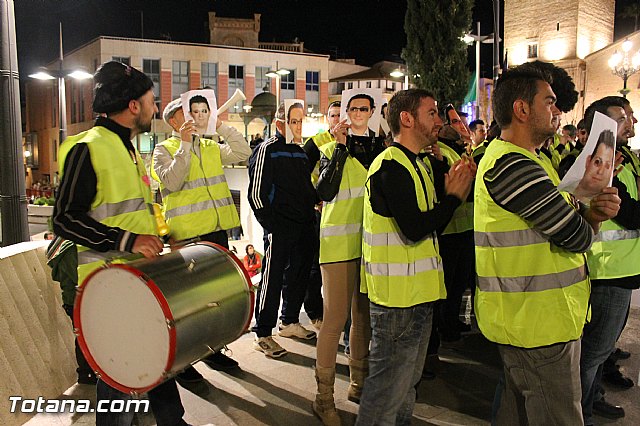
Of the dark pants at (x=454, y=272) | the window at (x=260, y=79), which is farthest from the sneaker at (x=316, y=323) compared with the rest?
the window at (x=260, y=79)

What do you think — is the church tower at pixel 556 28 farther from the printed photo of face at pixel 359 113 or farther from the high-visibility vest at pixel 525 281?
the high-visibility vest at pixel 525 281

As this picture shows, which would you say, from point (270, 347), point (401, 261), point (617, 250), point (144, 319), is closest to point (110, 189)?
point (144, 319)

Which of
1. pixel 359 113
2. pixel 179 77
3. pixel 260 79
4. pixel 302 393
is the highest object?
pixel 260 79

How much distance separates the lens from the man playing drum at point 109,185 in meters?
2.92

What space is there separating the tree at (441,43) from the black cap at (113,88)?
24.9 m

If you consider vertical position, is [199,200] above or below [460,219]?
above

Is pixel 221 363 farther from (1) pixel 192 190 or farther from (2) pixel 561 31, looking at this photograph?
(2) pixel 561 31

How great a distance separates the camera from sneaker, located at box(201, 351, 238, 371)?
496cm

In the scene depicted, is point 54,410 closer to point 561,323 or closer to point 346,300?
point 346,300

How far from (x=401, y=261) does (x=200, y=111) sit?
8.49ft

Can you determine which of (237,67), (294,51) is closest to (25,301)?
(237,67)

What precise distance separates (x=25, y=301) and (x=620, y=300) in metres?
3.98

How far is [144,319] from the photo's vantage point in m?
2.76

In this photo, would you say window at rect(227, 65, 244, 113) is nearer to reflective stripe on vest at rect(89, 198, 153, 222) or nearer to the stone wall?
the stone wall
